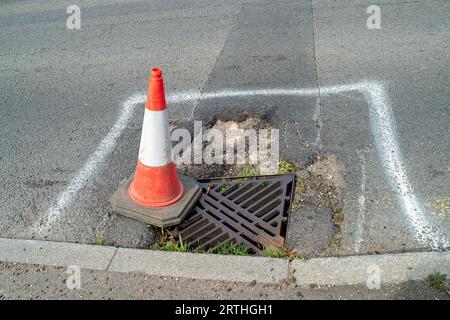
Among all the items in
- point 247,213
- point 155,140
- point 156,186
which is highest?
point 155,140

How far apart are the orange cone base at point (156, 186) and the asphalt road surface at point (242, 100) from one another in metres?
0.21

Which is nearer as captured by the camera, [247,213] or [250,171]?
[247,213]

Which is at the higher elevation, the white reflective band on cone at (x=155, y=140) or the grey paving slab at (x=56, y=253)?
the white reflective band on cone at (x=155, y=140)

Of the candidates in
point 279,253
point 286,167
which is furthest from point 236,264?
point 286,167

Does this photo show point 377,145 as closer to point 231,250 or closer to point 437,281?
point 437,281

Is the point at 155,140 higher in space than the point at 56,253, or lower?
higher

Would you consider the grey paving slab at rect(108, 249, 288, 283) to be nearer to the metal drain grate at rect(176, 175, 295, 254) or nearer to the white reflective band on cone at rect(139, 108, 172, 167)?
the metal drain grate at rect(176, 175, 295, 254)

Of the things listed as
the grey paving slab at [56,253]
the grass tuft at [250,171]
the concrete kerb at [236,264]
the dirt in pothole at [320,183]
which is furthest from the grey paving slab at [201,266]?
the grass tuft at [250,171]

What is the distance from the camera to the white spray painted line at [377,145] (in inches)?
129

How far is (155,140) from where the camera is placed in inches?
132

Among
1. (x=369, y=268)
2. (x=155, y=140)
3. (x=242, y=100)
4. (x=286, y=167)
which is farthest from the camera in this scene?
(x=242, y=100)

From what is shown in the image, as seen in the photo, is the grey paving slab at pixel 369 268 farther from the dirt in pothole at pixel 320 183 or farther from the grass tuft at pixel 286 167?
the grass tuft at pixel 286 167

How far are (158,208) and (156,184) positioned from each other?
18 cm
